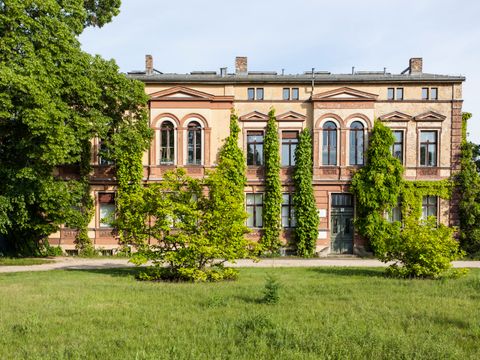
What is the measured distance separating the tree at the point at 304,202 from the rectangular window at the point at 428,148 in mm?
6390

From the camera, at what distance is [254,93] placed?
25.3 metres

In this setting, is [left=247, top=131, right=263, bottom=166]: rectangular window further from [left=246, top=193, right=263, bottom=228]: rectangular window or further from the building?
[left=246, top=193, right=263, bottom=228]: rectangular window

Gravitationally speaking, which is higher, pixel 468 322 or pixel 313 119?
pixel 313 119

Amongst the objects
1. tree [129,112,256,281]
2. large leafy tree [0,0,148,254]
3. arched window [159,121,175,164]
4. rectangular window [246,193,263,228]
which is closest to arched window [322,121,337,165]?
rectangular window [246,193,263,228]

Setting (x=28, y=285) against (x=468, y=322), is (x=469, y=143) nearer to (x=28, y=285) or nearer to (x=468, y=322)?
(x=468, y=322)

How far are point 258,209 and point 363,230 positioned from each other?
5.92m

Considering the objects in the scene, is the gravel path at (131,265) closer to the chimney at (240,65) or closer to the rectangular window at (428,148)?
the rectangular window at (428,148)

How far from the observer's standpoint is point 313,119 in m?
24.9

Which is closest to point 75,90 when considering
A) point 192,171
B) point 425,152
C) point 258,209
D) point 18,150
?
point 18,150

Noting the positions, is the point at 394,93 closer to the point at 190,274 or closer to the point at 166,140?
the point at 166,140

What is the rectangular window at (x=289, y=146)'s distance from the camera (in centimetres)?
2530

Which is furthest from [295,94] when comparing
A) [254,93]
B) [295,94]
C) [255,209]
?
[255,209]

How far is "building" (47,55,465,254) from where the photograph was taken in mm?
24703

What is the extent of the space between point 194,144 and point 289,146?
5457 millimetres
